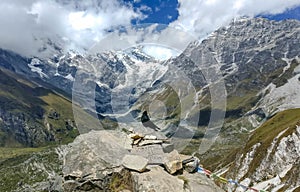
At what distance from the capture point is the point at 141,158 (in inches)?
907

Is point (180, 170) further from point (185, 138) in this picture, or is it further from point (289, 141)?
point (289, 141)

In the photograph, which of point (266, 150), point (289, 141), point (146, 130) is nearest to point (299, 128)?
point (289, 141)

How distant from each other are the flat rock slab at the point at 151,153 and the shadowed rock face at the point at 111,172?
0.13 m

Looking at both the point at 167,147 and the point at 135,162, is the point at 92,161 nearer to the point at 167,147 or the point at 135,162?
the point at 135,162

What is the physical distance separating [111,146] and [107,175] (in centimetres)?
258

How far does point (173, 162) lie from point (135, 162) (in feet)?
8.09

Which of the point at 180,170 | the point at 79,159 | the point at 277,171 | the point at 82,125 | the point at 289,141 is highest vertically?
the point at 289,141

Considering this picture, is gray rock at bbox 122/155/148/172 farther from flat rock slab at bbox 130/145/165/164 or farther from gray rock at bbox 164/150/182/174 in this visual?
gray rock at bbox 164/150/182/174

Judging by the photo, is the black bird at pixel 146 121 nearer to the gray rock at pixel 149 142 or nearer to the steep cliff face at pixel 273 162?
the gray rock at pixel 149 142

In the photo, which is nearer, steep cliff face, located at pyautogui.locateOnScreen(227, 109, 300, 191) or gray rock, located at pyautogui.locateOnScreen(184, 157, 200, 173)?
gray rock, located at pyautogui.locateOnScreen(184, 157, 200, 173)

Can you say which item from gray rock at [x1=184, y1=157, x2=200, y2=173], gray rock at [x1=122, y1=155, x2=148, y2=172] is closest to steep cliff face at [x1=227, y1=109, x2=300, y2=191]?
gray rock at [x1=184, y1=157, x2=200, y2=173]

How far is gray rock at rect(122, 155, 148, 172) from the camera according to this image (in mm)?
22234

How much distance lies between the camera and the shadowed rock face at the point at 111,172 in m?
21.8

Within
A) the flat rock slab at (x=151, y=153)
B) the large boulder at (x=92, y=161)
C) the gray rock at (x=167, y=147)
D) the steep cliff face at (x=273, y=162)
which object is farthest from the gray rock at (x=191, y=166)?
the steep cliff face at (x=273, y=162)
